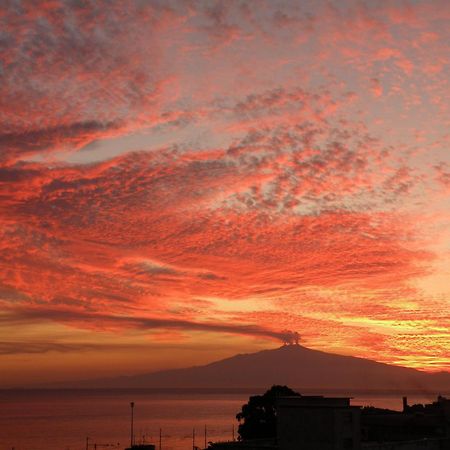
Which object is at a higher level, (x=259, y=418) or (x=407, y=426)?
(x=259, y=418)

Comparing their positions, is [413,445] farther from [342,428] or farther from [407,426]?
[342,428]

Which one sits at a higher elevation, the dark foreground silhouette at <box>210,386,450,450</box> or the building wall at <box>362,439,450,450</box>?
the dark foreground silhouette at <box>210,386,450,450</box>

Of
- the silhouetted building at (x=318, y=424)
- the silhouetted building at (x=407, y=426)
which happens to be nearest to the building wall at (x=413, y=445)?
the silhouetted building at (x=318, y=424)

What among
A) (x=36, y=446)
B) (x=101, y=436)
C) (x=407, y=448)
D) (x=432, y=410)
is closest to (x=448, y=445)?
(x=407, y=448)

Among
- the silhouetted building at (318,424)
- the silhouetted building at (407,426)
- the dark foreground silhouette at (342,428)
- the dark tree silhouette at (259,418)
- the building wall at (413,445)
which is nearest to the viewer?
the silhouetted building at (318,424)

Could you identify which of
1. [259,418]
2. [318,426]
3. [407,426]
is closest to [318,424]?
[318,426]

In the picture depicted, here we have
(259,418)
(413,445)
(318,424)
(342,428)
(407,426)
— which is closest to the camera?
(342,428)

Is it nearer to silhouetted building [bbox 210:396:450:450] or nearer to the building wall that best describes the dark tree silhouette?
the building wall

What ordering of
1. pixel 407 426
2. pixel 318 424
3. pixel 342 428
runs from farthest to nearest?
pixel 407 426 < pixel 318 424 < pixel 342 428

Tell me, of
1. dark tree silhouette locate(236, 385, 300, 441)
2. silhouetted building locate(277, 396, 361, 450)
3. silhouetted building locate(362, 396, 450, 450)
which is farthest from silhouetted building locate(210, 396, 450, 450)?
dark tree silhouette locate(236, 385, 300, 441)

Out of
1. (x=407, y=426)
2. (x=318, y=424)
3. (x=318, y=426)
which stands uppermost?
(x=318, y=424)

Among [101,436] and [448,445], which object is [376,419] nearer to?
[448,445]

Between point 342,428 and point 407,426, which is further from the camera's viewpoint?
point 407,426

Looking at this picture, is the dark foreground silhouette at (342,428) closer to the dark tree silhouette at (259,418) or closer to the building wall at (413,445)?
the building wall at (413,445)
